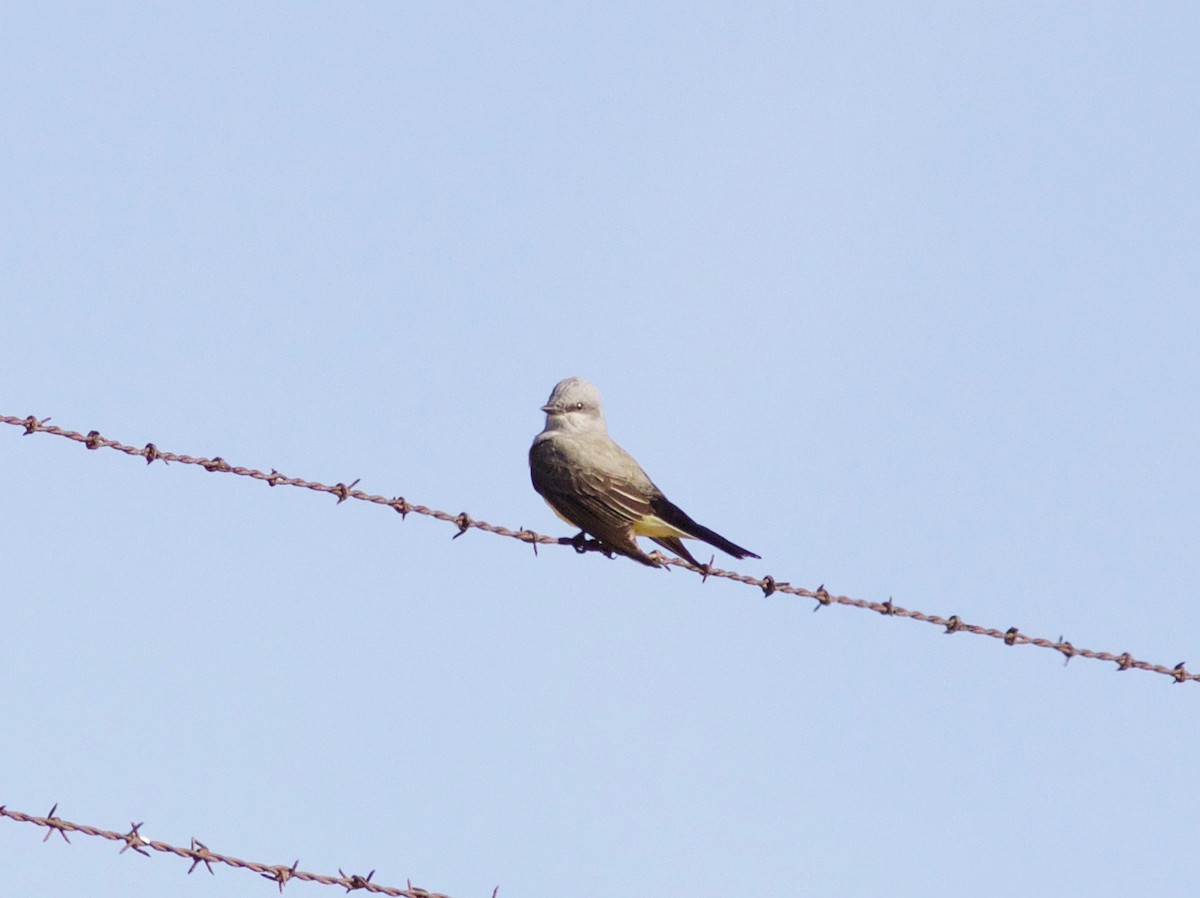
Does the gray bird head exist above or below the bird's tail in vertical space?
above

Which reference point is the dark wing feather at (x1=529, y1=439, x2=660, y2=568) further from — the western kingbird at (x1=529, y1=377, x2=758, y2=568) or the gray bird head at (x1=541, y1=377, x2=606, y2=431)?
the gray bird head at (x1=541, y1=377, x2=606, y2=431)

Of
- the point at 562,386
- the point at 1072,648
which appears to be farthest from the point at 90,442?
the point at 562,386

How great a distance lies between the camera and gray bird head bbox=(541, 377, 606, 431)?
380 inches

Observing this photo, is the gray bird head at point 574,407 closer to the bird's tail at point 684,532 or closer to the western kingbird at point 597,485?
the western kingbird at point 597,485

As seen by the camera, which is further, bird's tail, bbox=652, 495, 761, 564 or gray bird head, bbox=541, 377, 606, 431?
gray bird head, bbox=541, 377, 606, 431

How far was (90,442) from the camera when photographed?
18.0 ft

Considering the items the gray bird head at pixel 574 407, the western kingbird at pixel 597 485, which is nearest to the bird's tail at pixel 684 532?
the western kingbird at pixel 597 485

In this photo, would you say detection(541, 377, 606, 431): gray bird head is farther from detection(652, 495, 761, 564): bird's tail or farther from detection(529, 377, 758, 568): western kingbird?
detection(652, 495, 761, 564): bird's tail

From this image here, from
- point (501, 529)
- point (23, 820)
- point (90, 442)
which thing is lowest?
point (23, 820)

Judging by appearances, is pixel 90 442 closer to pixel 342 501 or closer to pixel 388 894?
pixel 342 501

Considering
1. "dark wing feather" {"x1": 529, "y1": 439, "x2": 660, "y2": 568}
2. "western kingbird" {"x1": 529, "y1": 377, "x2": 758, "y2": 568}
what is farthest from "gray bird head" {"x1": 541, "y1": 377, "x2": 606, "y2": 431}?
"dark wing feather" {"x1": 529, "y1": 439, "x2": 660, "y2": 568}

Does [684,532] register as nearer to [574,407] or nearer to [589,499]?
[589,499]

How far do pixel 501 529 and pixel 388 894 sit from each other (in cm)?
184

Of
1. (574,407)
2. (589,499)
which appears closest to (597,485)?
(589,499)
